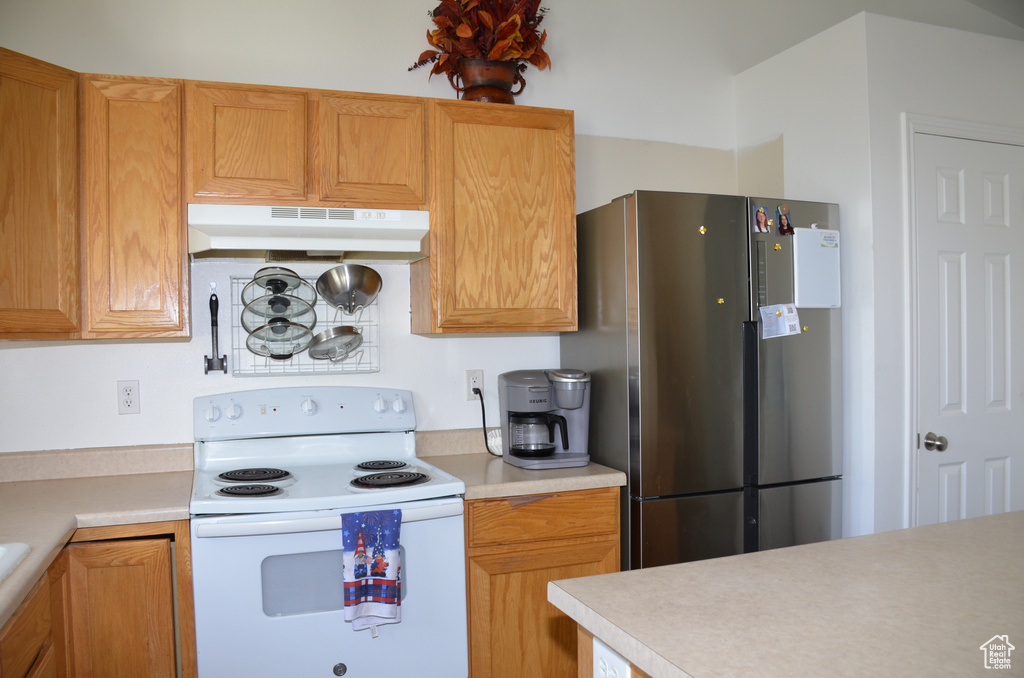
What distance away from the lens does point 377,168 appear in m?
→ 2.38

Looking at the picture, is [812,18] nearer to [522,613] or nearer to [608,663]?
[522,613]

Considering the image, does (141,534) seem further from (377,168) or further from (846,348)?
(846,348)

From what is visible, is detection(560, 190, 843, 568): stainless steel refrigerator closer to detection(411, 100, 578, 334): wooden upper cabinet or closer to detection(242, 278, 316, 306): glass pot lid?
detection(411, 100, 578, 334): wooden upper cabinet

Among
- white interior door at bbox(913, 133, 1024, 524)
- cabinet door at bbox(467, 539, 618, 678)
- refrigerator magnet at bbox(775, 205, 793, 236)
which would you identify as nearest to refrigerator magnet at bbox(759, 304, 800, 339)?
refrigerator magnet at bbox(775, 205, 793, 236)

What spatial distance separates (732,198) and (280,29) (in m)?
1.70

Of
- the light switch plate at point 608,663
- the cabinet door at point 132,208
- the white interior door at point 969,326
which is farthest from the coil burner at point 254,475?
the white interior door at point 969,326

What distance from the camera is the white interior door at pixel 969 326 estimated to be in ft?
8.75

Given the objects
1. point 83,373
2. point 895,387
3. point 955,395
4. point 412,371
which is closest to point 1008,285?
point 955,395

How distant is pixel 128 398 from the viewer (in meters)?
2.46

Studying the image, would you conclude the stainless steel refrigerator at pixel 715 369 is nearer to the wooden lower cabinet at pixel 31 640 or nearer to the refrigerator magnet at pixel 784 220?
the refrigerator magnet at pixel 784 220

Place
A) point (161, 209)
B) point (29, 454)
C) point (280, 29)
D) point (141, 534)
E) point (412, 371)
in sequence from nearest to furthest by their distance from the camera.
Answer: point (141, 534) → point (161, 209) → point (29, 454) → point (280, 29) → point (412, 371)

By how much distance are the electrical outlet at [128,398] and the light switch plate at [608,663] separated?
193cm
